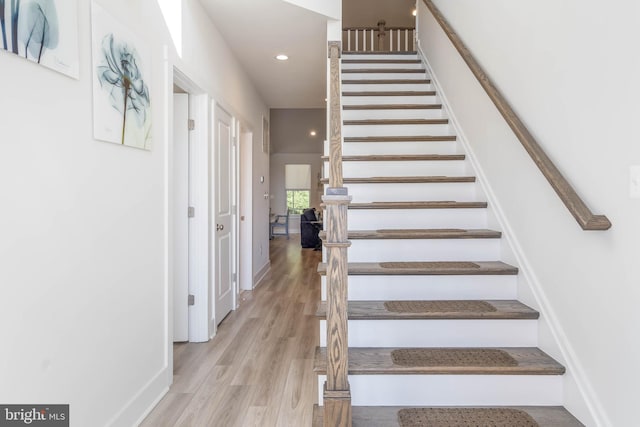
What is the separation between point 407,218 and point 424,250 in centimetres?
33

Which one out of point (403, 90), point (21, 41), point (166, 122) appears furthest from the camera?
point (403, 90)

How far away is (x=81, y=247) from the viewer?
1.60 metres

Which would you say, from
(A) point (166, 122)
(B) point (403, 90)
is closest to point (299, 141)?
(B) point (403, 90)

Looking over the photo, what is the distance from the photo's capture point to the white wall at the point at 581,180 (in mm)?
1371

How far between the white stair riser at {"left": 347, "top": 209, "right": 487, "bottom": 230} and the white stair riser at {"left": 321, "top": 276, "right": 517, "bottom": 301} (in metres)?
0.56

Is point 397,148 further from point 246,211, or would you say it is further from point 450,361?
point 246,211

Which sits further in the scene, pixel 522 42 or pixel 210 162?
pixel 210 162

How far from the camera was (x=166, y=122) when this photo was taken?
95.3 inches

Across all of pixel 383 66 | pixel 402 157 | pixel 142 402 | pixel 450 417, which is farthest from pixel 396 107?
pixel 142 402

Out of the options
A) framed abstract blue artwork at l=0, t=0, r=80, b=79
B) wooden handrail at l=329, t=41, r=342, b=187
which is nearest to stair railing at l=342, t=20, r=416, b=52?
wooden handrail at l=329, t=41, r=342, b=187

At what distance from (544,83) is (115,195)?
2.20m

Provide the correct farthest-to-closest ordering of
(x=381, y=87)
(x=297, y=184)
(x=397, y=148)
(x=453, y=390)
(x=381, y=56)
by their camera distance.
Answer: (x=297, y=184), (x=381, y=56), (x=381, y=87), (x=397, y=148), (x=453, y=390)

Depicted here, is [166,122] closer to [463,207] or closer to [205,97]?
[205,97]

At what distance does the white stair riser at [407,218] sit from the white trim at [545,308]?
9.3 inches
